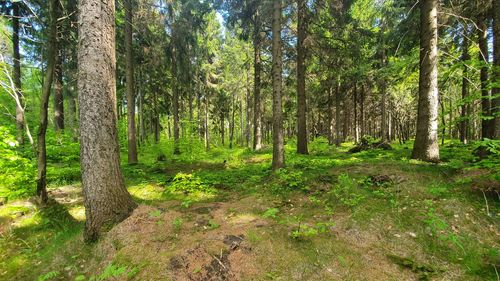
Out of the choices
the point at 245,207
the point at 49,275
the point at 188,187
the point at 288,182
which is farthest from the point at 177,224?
the point at 288,182

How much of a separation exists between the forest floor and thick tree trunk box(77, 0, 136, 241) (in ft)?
1.69

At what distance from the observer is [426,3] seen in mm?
7789

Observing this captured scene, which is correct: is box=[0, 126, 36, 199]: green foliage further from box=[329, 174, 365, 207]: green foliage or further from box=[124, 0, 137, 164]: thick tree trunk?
box=[329, 174, 365, 207]: green foliage

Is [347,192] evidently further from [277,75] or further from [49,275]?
[49,275]

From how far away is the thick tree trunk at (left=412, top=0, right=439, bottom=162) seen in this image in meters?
7.64

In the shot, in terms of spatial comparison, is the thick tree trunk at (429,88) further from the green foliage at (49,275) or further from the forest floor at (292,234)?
the green foliage at (49,275)

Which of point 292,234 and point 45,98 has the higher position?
point 45,98

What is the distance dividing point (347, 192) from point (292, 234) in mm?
2286

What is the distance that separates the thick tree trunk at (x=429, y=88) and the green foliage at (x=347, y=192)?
3.32 m

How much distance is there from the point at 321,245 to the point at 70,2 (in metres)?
10.8

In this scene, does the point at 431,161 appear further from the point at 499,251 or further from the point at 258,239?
the point at 258,239

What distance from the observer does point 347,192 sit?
5855 mm

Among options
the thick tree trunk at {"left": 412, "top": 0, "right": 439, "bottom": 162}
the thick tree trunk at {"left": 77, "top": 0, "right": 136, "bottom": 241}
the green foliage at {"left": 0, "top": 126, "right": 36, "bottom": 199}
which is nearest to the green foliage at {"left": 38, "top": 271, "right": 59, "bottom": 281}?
the thick tree trunk at {"left": 77, "top": 0, "right": 136, "bottom": 241}

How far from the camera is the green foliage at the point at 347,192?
5.47 metres
